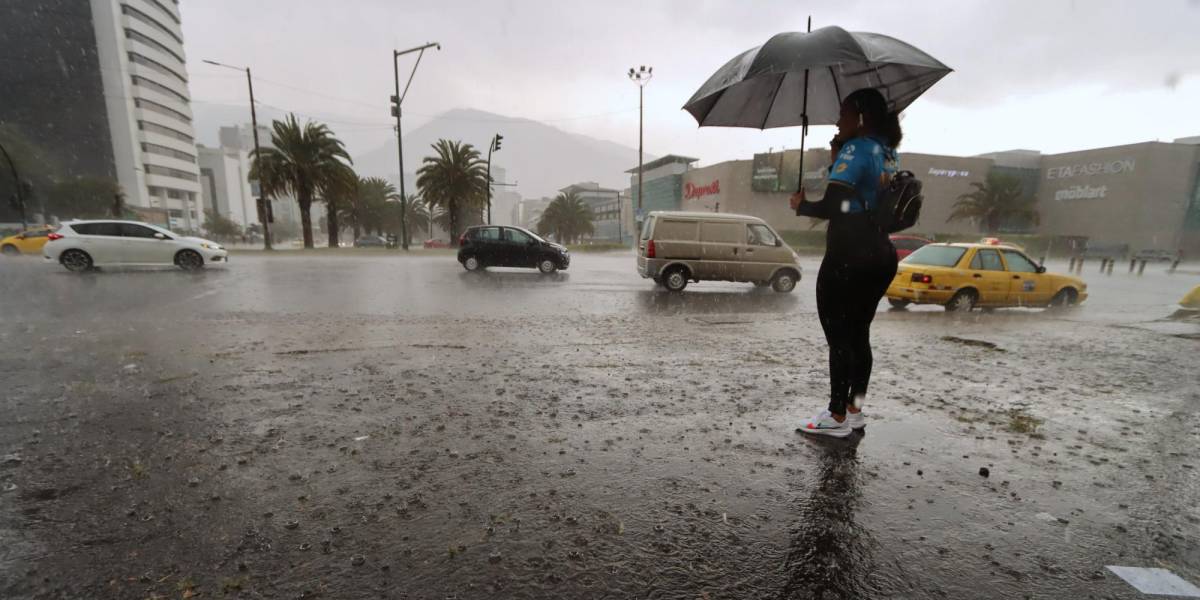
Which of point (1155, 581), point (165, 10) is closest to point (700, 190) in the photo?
point (1155, 581)

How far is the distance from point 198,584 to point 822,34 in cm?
483

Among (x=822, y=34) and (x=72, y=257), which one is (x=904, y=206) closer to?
(x=822, y=34)

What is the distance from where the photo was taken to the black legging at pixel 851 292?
288 cm

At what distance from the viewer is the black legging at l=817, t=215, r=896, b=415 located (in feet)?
9.46

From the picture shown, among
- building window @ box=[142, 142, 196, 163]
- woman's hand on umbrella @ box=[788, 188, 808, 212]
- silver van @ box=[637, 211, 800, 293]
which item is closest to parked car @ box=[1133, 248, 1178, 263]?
silver van @ box=[637, 211, 800, 293]

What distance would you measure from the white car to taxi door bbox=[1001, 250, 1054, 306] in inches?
832

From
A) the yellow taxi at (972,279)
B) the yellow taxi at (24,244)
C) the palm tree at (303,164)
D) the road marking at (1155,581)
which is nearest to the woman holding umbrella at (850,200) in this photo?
the road marking at (1155,581)

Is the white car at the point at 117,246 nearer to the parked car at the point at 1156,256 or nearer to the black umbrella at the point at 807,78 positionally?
the black umbrella at the point at 807,78

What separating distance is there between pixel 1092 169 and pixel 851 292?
73.7m

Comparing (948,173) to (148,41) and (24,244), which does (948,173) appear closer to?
(24,244)

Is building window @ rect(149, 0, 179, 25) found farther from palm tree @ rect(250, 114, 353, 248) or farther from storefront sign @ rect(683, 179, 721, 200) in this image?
storefront sign @ rect(683, 179, 721, 200)

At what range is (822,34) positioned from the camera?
12.0ft

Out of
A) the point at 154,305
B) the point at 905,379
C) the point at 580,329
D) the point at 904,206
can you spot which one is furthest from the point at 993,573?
the point at 154,305

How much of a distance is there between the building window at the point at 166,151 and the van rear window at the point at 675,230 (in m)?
114
